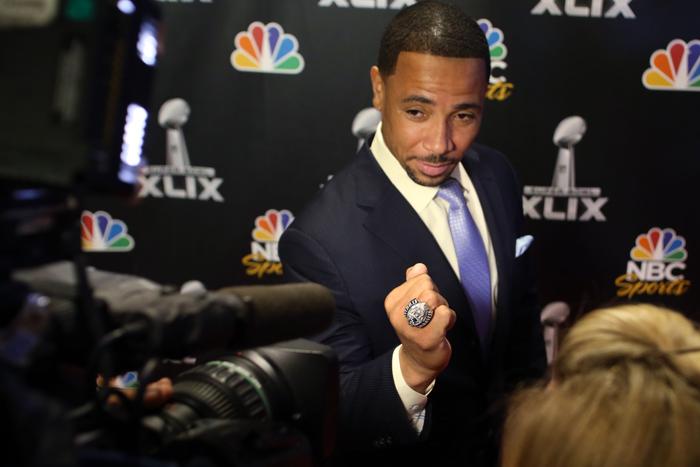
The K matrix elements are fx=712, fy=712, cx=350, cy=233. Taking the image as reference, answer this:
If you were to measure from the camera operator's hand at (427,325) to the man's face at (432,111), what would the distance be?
397 mm

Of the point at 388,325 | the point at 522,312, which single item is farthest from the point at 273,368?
the point at 522,312

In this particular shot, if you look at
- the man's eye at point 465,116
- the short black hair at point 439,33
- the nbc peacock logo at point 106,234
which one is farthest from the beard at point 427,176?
the nbc peacock logo at point 106,234

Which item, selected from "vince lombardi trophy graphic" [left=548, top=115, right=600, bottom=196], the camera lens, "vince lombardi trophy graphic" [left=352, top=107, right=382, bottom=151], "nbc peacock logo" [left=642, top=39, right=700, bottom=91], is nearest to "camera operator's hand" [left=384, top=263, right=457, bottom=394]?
the camera lens

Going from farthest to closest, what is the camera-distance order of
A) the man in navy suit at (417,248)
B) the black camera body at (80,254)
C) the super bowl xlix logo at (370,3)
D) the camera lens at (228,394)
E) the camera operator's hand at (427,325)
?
the super bowl xlix logo at (370,3) < the man in navy suit at (417,248) < the camera operator's hand at (427,325) < the camera lens at (228,394) < the black camera body at (80,254)

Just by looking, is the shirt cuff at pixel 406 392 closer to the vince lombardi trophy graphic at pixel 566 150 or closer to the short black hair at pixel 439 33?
the short black hair at pixel 439 33

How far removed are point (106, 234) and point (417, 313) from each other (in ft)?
4.68

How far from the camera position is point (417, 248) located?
170 cm

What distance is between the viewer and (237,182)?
7.73ft

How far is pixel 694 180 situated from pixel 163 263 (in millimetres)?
1798

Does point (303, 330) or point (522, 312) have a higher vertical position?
point (303, 330)

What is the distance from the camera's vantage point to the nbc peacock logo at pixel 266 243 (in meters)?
2.38

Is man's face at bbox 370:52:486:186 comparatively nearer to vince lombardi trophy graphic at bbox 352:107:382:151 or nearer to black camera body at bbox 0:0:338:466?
vince lombardi trophy graphic at bbox 352:107:382:151

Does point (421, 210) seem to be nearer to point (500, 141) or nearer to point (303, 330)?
point (500, 141)

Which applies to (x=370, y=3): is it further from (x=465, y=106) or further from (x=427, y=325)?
(x=427, y=325)
